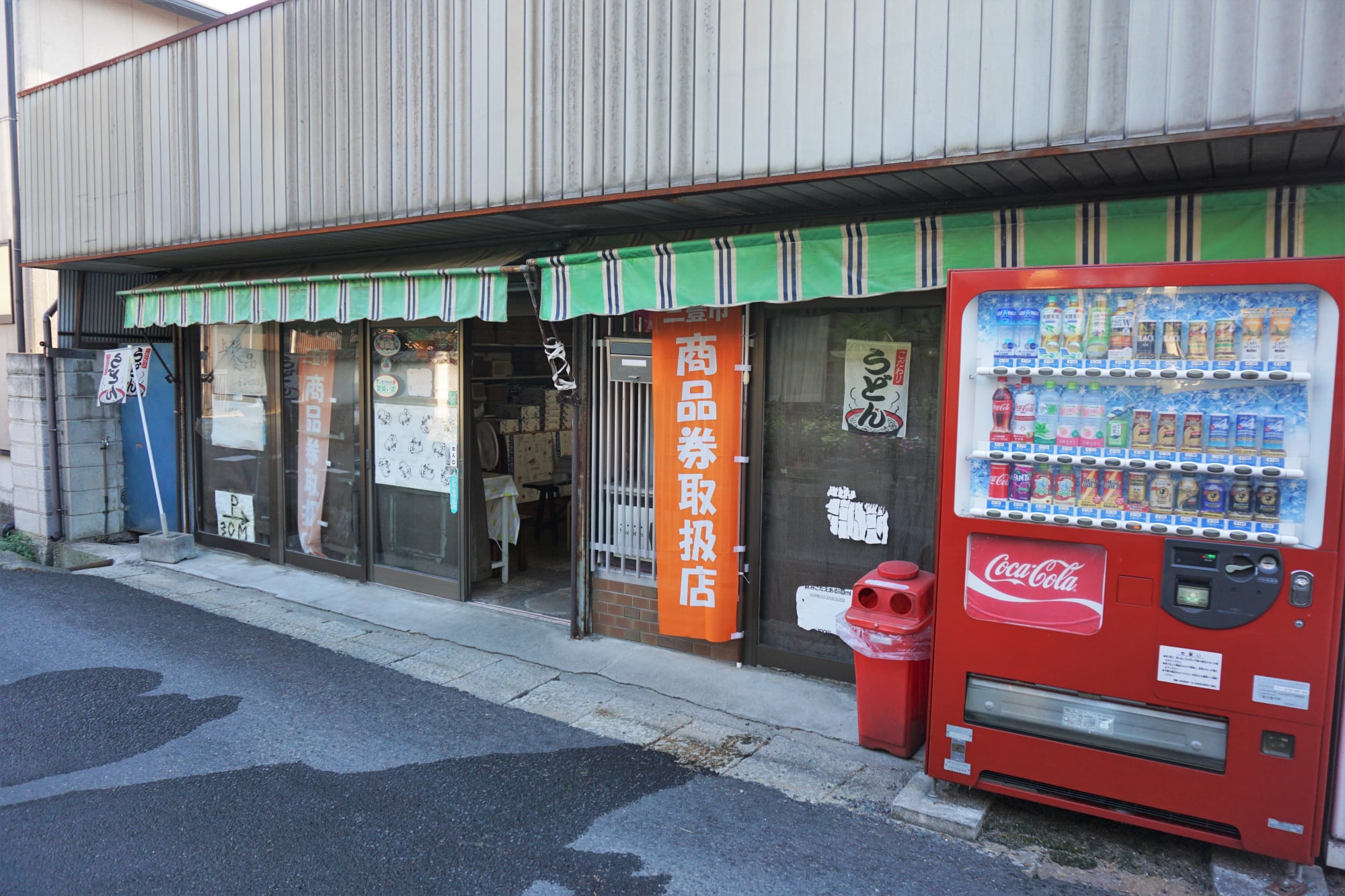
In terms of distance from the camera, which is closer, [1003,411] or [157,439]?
[1003,411]

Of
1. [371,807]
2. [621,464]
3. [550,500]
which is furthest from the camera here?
[550,500]

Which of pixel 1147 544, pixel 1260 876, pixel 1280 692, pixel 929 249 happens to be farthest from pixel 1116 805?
pixel 929 249

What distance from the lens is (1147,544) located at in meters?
4.13

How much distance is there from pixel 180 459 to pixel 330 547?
3.12 metres

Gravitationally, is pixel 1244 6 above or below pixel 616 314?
above

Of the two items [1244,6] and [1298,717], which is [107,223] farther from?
[1298,717]

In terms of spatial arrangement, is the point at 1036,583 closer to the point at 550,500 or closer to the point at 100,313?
the point at 550,500

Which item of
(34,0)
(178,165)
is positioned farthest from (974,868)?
(34,0)

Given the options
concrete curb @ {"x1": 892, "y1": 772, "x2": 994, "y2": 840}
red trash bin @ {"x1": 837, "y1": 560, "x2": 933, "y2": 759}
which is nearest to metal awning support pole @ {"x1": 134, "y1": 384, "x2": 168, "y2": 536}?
red trash bin @ {"x1": 837, "y1": 560, "x2": 933, "y2": 759}

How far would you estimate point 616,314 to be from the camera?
6.65m

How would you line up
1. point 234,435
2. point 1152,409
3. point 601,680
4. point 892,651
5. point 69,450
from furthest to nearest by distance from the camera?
point 69,450 → point 234,435 → point 601,680 → point 892,651 → point 1152,409

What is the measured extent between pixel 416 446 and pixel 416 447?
0.01 meters

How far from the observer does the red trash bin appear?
16.8ft

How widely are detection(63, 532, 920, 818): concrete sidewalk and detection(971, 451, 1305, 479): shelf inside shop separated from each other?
1.97 meters
